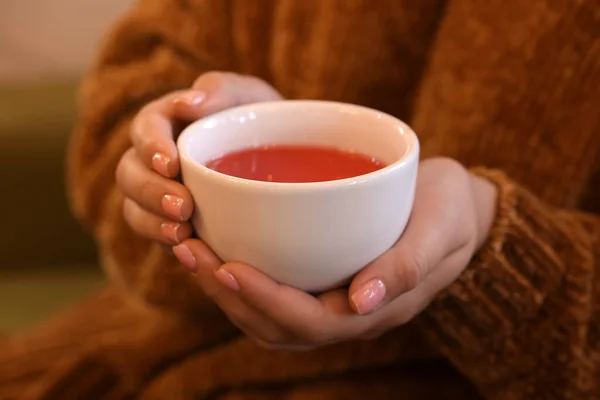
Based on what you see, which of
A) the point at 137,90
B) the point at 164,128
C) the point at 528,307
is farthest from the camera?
the point at 137,90

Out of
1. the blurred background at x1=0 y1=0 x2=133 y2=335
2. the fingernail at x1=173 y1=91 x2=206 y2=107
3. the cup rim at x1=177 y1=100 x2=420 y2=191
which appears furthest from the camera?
the blurred background at x1=0 y1=0 x2=133 y2=335

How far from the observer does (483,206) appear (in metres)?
0.54

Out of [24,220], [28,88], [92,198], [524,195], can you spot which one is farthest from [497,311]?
[28,88]

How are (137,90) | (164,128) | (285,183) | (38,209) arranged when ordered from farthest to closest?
(38,209) → (137,90) → (164,128) → (285,183)

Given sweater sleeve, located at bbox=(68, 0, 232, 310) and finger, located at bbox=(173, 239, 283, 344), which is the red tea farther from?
sweater sleeve, located at bbox=(68, 0, 232, 310)

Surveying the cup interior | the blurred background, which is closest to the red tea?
the cup interior

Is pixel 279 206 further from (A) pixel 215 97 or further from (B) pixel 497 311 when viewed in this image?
(B) pixel 497 311

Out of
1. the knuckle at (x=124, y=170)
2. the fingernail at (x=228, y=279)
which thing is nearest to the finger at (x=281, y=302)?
the fingernail at (x=228, y=279)

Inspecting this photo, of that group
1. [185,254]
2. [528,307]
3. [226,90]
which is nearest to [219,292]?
[185,254]

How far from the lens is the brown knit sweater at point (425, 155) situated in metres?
0.59

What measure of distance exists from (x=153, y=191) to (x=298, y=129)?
0.12m

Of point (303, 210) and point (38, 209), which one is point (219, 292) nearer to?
point (303, 210)

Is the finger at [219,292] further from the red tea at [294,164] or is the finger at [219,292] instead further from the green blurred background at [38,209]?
the green blurred background at [38,209]

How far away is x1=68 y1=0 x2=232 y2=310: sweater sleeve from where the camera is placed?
0.74 m
